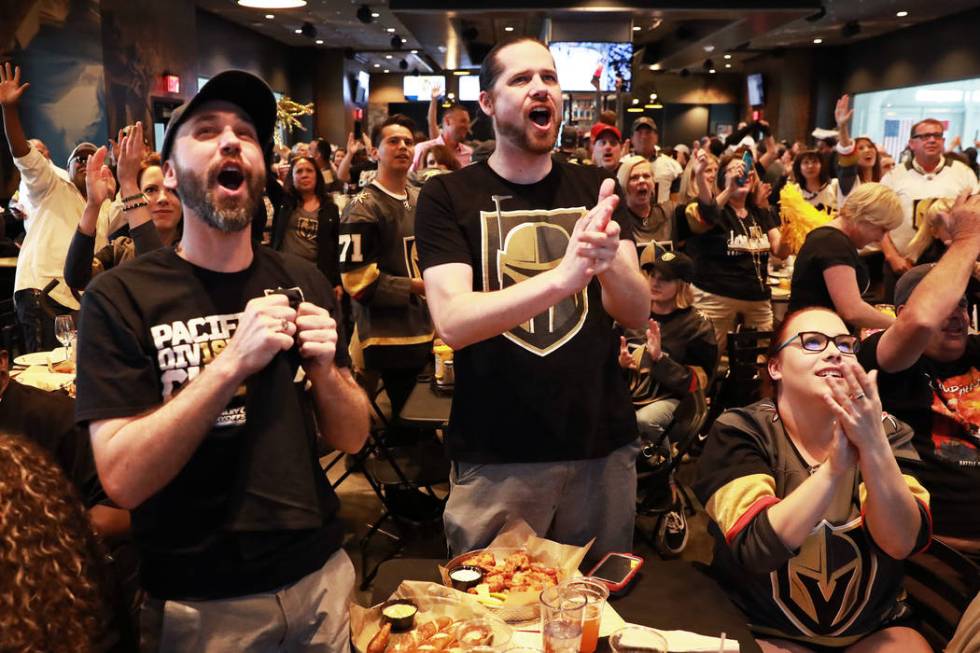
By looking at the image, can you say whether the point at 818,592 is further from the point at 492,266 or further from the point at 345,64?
the point at 345,64

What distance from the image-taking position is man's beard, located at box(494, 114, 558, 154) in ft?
6.49

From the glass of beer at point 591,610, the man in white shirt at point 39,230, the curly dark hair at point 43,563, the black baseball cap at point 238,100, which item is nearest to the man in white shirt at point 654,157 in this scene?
the man in white shirt at point 39,230

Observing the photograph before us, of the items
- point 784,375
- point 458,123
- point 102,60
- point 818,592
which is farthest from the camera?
point 102,60

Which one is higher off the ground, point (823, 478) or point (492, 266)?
point (492, 266)

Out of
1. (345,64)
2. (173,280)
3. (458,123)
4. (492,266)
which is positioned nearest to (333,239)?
(458,123)

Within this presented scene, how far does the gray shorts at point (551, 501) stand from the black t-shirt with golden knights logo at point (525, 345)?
0.14 ft

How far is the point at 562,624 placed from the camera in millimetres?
1483

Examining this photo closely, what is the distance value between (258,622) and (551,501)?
77 cm

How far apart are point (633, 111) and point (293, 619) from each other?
2254cm

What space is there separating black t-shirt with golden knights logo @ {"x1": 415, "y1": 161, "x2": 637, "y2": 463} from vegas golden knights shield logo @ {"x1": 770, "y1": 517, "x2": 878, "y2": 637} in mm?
485

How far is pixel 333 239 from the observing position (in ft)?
19.1

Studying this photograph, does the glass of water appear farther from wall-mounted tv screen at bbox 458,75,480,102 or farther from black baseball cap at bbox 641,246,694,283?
wall-mounted tv screen at bbox 458,75,480,102

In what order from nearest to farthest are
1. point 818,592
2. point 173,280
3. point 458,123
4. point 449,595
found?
point 173,280, point 449,595, point 818,592, point 458,123

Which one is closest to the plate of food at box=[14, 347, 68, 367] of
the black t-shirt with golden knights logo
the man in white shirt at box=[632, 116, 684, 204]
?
the black t-shirt with golden knights logo
